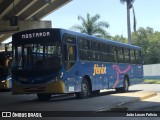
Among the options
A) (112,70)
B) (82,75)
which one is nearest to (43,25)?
(112,70)

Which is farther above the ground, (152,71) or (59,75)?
(59,75)

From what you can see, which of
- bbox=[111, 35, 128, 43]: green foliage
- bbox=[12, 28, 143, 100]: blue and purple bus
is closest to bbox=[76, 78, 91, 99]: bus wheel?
bbox=[12, 28, 143, 100]: blue and purple bus

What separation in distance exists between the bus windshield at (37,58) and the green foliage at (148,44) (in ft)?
184

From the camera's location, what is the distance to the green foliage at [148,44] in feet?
251

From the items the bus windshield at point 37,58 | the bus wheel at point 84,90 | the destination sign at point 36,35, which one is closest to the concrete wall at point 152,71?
the bus wheel at point 84,90

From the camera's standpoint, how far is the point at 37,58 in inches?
698

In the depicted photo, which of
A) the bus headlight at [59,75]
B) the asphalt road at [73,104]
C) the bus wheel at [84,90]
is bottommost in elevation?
the asphalt road at [73,104]

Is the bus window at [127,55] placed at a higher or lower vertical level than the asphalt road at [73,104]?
higher

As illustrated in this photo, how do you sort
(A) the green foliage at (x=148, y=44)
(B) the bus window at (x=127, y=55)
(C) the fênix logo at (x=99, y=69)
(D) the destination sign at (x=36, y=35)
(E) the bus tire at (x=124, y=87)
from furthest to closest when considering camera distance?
(A) the green foliage at (x=148, y=44) → (B) the bus window at (x=127, y=55) → (E) the bus tire at (x=124, y=87) → (C) the fênix logo at (x=99, y=69) → (D) the destination sign at (x=36, y=35)

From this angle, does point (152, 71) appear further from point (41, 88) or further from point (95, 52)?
point (41, 88)

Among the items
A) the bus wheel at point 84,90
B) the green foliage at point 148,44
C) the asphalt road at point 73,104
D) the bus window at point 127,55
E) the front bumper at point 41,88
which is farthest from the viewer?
the green foliage at point 148,44


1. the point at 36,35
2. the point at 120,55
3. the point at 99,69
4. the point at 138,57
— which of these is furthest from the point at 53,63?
the point at 138,57

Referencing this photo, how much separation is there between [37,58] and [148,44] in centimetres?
6544

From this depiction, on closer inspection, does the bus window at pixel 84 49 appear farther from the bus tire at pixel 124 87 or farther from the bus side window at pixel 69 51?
the bus tire at pixel 124 87
